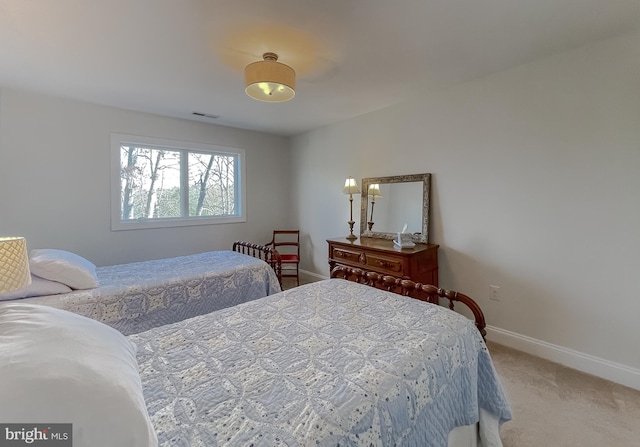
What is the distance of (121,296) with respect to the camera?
213cm

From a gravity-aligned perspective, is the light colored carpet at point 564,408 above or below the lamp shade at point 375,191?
below

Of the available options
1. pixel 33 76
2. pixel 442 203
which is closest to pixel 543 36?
pixel 442 203

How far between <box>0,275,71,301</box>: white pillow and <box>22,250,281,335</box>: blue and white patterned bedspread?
56mm

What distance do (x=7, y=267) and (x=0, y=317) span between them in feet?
0.60

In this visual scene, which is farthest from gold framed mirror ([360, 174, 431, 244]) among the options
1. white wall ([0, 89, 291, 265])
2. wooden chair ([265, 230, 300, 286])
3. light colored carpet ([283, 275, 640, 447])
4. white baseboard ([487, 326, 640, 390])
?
white wall ([0, 89, 291, 265])

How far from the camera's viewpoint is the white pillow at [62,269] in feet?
6.50

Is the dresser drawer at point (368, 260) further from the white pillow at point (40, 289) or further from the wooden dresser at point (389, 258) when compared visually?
the white pillow at point (40, 289)

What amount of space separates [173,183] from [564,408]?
447cm

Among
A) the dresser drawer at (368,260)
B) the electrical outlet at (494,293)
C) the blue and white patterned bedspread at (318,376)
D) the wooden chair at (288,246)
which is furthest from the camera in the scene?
the wooden chair at (288,246)

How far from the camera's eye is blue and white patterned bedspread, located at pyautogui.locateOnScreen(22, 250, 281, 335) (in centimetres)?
205

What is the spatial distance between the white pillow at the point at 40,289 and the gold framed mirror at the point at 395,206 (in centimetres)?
290

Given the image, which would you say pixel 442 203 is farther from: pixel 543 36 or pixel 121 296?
pixel 121 296

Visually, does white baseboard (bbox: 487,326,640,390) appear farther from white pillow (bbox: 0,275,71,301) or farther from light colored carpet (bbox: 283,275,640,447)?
white pillow (bbox: 0,275,71,301)

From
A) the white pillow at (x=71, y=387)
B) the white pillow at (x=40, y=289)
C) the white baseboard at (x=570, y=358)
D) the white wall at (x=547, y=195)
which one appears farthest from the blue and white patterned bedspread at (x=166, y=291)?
the white baseboard at (x=570, y=358)
